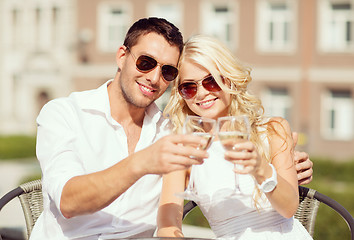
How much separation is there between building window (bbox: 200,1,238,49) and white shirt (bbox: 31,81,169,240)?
15.8m

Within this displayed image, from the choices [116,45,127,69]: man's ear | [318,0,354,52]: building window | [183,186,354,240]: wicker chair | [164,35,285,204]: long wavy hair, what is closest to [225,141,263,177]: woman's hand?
[164,35,285,204]: long wavy hair

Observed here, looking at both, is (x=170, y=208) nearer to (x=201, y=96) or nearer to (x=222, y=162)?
(x=222, y=162)

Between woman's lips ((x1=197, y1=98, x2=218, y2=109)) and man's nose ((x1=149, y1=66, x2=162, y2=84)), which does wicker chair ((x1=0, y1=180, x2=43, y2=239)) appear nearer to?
man's nose ((x1=149, y1=66, x2=162, y2=84))

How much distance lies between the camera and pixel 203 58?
9.18ft

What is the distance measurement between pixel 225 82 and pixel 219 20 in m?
15.8

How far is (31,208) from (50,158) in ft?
2.51

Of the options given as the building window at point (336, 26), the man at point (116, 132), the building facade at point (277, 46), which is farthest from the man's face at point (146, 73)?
the building window at point (336, 26)

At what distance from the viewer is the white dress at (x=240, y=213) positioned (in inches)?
106

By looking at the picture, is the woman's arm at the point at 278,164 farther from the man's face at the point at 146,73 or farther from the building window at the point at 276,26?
the building window at the point at 276,26

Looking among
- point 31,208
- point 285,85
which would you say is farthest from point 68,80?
point 31,208

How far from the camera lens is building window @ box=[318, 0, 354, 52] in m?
16.9

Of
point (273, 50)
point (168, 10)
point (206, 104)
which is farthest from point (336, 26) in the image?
point (206, 104)

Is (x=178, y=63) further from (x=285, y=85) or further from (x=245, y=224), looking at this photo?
(x=285, y=85)

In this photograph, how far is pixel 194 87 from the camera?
9.14 feet
